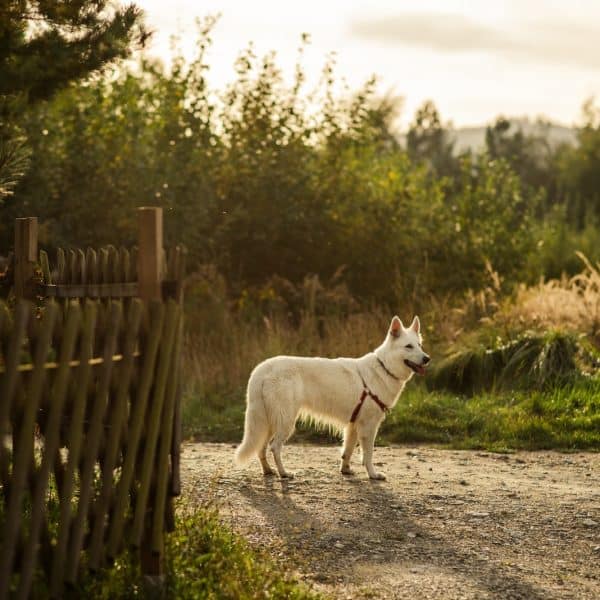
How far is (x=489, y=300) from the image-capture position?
1808cm

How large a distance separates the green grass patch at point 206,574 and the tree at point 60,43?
5669 millimetres

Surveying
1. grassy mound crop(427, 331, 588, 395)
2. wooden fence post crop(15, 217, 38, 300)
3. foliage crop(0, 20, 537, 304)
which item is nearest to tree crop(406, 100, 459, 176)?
foliage crop(0, 20, 537, 304)

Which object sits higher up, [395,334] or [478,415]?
[395,334]

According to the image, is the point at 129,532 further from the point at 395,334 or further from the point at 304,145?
the point at 304,145

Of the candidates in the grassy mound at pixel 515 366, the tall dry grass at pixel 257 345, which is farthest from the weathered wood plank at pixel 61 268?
the grassy mound at pixel 515 366

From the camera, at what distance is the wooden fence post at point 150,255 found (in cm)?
521

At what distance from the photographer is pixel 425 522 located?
7.43 metres

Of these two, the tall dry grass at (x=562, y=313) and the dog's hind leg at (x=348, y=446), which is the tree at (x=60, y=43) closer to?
the dog's hind leg at (x=348, y=446)

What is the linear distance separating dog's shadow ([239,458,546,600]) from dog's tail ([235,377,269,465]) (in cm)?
30

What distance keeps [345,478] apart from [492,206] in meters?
14.3

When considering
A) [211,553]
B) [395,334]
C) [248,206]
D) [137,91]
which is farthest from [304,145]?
[211,553]

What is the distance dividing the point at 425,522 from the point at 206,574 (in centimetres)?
243

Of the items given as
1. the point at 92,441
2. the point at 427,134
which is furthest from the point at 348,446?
the point at 427,134

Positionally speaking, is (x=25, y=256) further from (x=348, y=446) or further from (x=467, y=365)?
(x=467, y=365)
